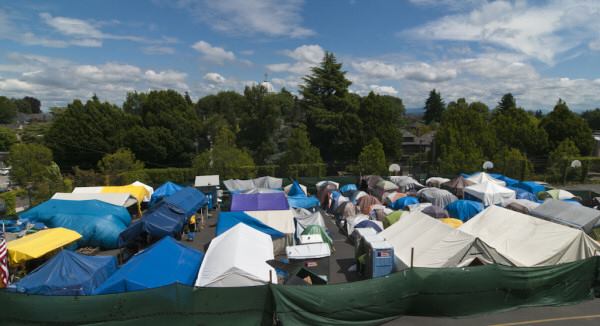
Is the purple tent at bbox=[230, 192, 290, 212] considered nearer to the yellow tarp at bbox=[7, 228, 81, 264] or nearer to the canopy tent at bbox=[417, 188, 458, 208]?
the yellow tarp at bbox=[7, 228, 81, 264]

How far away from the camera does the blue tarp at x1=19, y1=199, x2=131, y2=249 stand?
55.9ft

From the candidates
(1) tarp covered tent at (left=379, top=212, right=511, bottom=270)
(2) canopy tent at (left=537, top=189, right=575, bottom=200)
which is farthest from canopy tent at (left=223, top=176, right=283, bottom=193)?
(2) canopy tent at (left=537, top=189, right=575, bottom=200)

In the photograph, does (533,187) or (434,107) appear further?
(434,107)

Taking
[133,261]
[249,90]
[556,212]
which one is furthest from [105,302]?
[249,90]

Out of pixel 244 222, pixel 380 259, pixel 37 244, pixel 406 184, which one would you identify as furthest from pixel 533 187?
pixel 37 244

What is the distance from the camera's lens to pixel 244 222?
16094 mm

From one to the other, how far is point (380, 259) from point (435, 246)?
6.11ft

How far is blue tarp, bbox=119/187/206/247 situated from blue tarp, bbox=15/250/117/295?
172 inches

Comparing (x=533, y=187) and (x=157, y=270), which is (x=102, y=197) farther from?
(x=533, y=187)

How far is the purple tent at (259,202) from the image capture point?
19.3m

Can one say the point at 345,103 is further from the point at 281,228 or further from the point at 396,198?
the point at 281,228

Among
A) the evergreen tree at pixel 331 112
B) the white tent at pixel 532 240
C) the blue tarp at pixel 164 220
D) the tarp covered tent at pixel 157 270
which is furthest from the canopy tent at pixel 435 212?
the evergreen tree at pixel 331 112

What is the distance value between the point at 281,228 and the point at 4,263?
31.9ft

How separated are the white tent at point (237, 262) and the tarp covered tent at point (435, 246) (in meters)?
4.57
